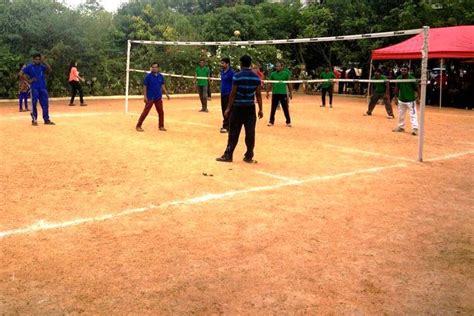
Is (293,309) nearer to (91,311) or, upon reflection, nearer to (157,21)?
(91,311)

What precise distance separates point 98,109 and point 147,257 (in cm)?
1328

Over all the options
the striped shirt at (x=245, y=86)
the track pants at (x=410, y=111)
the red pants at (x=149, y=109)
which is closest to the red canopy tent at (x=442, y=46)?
the track pants at (x=410, y=111)

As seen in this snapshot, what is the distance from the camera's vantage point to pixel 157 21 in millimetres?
26750

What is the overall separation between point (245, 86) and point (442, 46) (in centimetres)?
1349

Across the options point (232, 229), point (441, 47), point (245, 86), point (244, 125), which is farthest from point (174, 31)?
point (232, 229)

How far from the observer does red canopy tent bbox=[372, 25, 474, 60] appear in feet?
60.2

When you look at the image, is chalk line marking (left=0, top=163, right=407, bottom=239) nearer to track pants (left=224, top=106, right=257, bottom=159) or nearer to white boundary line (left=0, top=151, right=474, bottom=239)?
white boundary line (left=0, top=151, right=474, bottom=239)

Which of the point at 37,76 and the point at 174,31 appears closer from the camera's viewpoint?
the point at 37,76

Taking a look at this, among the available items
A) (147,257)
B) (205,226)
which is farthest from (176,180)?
(147,257)

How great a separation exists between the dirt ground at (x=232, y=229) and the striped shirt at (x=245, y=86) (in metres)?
1.05

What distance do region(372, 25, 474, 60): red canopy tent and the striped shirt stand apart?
12.8 meters

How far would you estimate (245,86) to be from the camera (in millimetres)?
8164

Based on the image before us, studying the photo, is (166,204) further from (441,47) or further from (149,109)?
(441,47)

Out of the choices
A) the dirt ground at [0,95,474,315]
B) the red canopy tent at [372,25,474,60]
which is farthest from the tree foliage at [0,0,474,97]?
the dirt ground at [0,95,474,315]
